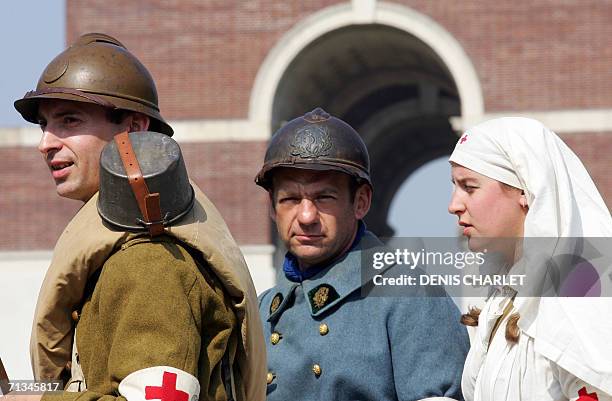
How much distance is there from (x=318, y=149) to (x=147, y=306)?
71.5 inches

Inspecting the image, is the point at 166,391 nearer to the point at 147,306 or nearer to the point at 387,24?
the point at 147,306

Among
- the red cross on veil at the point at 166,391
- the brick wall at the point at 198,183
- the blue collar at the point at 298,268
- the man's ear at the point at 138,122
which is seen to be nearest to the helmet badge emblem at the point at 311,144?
the blue collar at the point at 298,268

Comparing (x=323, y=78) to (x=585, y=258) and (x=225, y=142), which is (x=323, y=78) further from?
(x=585, y=258)

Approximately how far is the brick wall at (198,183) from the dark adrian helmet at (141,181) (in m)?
16.2

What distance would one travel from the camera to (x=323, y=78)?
21234 millimetres

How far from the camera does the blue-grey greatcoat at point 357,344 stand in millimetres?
4637

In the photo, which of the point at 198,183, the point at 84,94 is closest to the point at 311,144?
the point at 84,94

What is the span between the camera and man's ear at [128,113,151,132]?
3861mm

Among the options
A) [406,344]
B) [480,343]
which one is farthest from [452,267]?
[480,343]

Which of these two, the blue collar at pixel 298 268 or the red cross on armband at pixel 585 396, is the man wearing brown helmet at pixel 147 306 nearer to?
the red cross on armband at pixel 585 396

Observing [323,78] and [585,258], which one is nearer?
[585,258]

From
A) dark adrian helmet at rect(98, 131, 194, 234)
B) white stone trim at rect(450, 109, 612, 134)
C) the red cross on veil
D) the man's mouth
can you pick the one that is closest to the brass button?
the man's mouth

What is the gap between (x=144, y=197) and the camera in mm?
3271

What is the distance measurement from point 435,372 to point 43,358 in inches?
64.8
